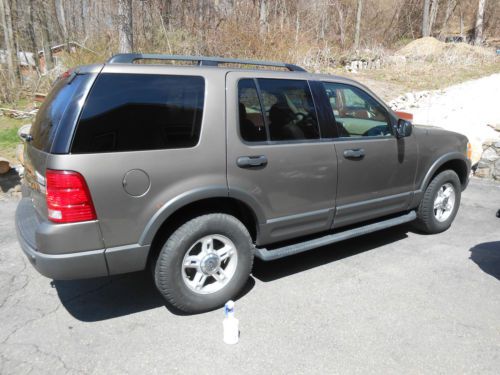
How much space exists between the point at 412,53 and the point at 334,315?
21009mm

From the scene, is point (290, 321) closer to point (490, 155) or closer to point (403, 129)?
point (403, 129)

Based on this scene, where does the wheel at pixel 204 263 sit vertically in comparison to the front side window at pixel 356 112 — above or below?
below

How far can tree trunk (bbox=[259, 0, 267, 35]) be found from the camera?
1267cm

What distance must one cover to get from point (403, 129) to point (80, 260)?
3334 mm

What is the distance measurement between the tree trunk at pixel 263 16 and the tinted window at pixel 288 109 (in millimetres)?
9582

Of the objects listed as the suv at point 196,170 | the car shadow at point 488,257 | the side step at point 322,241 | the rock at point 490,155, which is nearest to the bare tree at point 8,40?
the suv at point 196,170

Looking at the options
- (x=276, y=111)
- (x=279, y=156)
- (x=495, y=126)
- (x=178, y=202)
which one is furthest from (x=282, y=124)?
(x=495, y=126)

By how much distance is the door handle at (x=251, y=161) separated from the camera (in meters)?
3.26

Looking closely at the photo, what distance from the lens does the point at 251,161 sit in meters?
3.31

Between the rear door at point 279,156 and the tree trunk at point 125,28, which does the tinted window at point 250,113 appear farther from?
the tree trunk at point 125,28

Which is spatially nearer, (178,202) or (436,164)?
(178,202)

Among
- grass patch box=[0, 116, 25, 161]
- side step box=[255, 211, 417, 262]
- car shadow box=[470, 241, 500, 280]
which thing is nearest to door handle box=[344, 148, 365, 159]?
side step box=[255, 211, 417, 262]

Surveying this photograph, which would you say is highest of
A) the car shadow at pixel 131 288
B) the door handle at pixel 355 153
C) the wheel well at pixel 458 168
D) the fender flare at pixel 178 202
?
the door handle at pixel 355 153

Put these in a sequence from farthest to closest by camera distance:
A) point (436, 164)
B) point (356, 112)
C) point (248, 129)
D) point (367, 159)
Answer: point (436, 164), point (356, 112), point (367, 159), point (248, 129)
